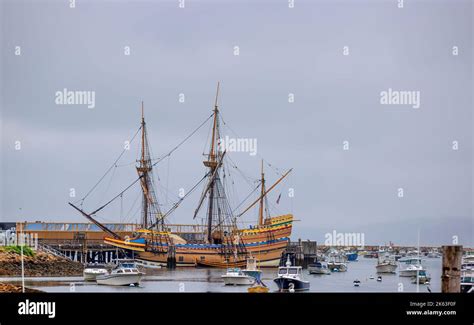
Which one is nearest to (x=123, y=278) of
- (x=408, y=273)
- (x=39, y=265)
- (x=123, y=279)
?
(x=123, y=279)

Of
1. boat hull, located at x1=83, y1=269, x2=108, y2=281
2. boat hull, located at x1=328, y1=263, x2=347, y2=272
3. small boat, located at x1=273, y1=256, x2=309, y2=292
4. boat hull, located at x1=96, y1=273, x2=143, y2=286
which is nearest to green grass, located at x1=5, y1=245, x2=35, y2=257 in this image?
boat hull, located at x1=83, y1=269, x2=108, y2=281

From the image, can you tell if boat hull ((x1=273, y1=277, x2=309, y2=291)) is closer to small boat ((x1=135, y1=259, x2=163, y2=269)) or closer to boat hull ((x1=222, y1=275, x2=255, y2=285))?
boat hull ((x1=222, y1=275, x2=255, y2=285))

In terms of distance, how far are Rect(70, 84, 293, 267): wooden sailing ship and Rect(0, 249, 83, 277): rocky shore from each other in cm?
1350

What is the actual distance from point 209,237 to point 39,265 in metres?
29.6

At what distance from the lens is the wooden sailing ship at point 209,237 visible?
110188mm

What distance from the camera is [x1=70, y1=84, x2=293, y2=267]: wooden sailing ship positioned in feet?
362

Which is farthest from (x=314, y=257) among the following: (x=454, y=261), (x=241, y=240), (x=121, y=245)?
(x=454, y=261)

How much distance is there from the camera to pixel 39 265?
88.5 metres

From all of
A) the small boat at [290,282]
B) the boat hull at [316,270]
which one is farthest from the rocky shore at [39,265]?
the boat hull at [316,270]

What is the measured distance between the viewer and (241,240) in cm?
11450

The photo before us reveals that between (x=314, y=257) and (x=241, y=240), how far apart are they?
87.8 ft

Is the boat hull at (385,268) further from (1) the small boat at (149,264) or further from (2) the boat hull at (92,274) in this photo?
(2) the boat hull at (92,274)

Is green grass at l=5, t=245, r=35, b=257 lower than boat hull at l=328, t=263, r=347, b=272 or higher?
higher

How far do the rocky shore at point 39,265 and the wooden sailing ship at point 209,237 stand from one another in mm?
13496
